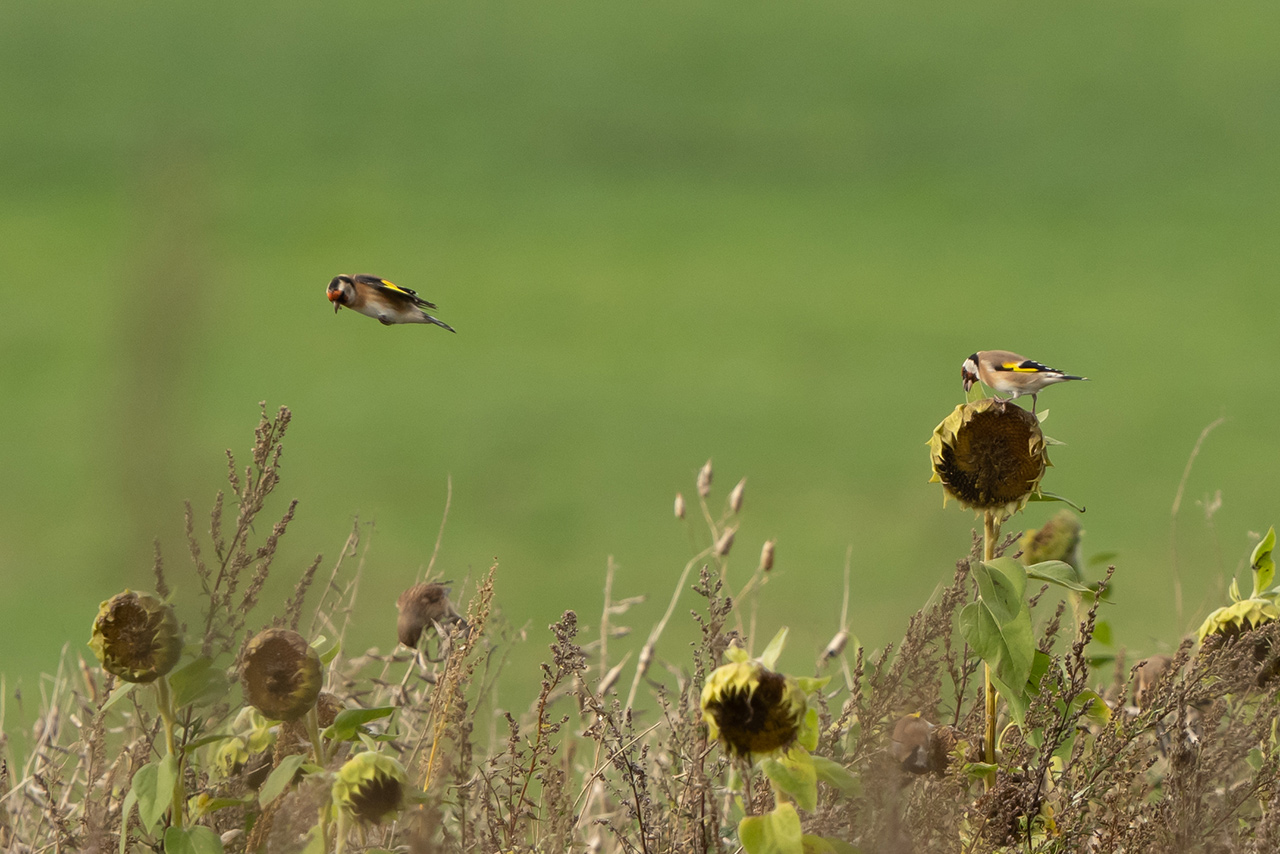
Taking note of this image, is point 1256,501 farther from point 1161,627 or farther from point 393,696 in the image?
point 393,696

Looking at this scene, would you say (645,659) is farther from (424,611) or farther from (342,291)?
(342,291)

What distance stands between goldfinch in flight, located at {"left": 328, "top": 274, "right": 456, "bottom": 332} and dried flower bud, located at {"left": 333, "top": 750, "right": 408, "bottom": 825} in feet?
1.15

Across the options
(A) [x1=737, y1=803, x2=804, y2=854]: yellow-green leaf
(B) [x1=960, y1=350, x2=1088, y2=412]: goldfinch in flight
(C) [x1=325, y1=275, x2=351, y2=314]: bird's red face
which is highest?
(B) [x1=960, y1=350, x2=1088, y2=412]: goldfinch in flight

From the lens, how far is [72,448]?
8633mm

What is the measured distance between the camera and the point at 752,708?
810 mm

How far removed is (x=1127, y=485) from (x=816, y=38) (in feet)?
25.1

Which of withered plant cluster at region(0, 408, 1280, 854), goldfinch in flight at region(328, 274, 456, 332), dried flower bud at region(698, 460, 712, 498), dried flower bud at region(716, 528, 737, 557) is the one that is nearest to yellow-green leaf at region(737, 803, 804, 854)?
withered plant cluster at region(0, 408, 1280, 854)

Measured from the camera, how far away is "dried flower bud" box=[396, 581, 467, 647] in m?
1.20

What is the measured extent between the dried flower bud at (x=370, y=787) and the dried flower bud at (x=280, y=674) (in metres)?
0.06

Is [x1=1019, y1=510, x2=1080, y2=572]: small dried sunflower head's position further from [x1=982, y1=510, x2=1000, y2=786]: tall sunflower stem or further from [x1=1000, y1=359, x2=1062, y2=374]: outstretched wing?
[x1=982, y1=510, x2=1000, y2=786]: tall sunflower stem

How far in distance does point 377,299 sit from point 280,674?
341 mm

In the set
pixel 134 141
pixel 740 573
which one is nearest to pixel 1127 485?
pixel 740 573

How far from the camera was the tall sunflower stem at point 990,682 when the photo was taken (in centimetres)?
100

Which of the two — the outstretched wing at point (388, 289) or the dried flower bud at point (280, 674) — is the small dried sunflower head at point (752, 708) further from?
the outstretched wing at point (388, 289)
